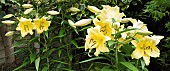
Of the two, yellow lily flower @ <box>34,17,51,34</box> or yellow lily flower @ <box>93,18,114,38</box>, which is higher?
yellow lily flower @ <box>93,18,114,38</box>

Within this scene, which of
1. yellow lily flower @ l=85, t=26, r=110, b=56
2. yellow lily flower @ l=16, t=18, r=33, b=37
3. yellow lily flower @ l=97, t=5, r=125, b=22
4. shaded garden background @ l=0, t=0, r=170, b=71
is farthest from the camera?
shaded garden background @ l=0, t=0, r=170, b=71

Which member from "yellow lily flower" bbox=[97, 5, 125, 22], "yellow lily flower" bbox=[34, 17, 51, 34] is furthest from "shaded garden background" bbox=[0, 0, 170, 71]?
"yellow lily flower" bbox=[97, 5, 125, 22]

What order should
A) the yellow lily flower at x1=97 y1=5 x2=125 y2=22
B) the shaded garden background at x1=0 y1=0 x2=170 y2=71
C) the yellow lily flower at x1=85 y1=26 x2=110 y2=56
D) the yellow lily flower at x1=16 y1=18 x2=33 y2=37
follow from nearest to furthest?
the yellow lily flower at x1=85 y1=26 x2=110 y2=56, the yellow lily flower at x1=97 y1=5 x2=125 y2=22, the yellow lily flower at x1=16 y1=18 x2=33 y2=37, the shaded garden background at x1=0 y1=0 x2=170 y2=71

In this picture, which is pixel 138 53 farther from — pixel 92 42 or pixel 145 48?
pixel 92 42

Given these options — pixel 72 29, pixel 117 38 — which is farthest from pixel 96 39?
pixel 72 29

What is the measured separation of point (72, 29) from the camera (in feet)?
7.05

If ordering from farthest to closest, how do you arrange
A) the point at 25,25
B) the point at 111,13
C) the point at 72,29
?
1. the point at 72,29
2. the point at 25,25
3. the point at 111,13

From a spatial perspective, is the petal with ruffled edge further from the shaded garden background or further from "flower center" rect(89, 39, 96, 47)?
the shaded garden background

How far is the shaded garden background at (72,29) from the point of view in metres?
2.13

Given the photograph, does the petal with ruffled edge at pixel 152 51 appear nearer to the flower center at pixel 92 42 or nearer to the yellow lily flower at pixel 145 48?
the yellow lily flower at pixel 145 48

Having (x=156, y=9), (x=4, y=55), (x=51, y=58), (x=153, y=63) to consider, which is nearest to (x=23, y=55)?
(x=51, y=58)

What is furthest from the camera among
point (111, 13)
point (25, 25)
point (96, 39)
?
point (25, 25)

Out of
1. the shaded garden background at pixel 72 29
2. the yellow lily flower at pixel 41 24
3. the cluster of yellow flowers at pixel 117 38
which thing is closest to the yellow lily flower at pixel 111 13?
the cluster of yellow flowers at pixel 117 38

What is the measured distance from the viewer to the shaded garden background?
83.8 inches
